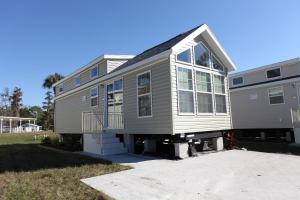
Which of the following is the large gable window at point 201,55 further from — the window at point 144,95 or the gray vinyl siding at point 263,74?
the gray vinyl siding at point 263,74

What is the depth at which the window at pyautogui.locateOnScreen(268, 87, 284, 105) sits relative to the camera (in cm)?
1711

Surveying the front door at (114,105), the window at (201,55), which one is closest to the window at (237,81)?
the window at (201,55)

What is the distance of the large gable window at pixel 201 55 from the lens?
36.3ft

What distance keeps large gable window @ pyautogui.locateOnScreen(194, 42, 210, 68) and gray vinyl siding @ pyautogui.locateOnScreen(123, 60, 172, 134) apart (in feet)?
6.89

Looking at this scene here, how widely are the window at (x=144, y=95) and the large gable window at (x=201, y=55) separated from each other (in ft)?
7.82

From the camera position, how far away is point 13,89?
64.5 m

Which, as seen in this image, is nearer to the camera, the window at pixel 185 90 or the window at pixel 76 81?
the window at pixel 185 90

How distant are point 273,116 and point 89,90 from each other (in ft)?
42.0

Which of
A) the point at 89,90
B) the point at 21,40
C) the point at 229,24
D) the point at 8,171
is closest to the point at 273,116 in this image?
the point at 229,24

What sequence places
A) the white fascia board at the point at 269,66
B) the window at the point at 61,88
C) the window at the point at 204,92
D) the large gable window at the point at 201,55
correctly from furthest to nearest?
the window at the point at 61,88
the white fascia board at the point at 269,66
the large gable window at the point at 201,55
the window at the point at 204,92

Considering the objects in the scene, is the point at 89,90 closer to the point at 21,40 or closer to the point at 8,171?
the point at 21,40

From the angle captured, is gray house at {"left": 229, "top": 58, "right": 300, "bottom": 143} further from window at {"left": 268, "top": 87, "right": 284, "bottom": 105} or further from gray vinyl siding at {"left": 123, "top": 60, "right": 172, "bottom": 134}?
gray vinyl siding at {"left": 123, "top": 60, "right": 172, "bottom": 134}

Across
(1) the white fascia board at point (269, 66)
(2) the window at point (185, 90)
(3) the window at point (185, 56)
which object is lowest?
(2) the window at point (185, 90)

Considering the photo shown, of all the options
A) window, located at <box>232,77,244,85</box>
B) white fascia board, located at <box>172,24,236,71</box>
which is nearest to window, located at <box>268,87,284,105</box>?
window, located at <box>232,77,244,85</box>
